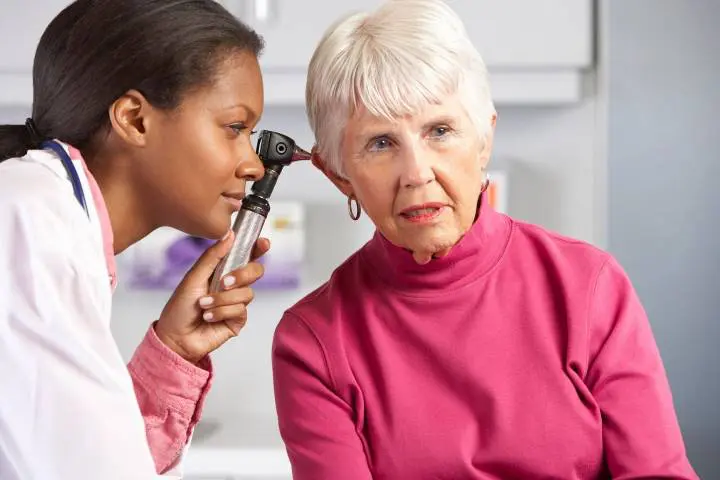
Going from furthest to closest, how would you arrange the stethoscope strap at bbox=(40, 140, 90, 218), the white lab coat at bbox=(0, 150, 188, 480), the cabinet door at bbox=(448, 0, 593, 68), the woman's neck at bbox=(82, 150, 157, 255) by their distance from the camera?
the cabinet door at bbox=(448, 0, 593, 68) < the woman's neck at bbox=(82, 150, 157, 255) < the stethoscope strap at bbox=(40, 140, 90, 218) < the white lab coat at bbox=(0, 150, 188, 480)

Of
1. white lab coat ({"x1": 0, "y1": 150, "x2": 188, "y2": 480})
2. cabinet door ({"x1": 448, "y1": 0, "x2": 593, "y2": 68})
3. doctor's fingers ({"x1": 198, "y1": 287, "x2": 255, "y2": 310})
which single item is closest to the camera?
white lab coat ({"x1": 0, "y1": 150, "x2": 188, "y2": 480})

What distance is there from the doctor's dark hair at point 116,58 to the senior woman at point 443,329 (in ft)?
0.46

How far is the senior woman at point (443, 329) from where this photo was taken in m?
1.26

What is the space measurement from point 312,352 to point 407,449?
161 millimetres

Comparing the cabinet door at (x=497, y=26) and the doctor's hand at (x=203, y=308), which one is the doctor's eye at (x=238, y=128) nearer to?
the doctor's hand at (x=203, y=308)

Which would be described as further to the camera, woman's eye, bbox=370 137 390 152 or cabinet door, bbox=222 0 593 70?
cabinet door, bbox=222 0 593 70

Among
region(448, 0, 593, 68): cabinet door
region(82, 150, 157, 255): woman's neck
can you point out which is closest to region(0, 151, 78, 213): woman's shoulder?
region(82, 150, 157, 255): woman's neck

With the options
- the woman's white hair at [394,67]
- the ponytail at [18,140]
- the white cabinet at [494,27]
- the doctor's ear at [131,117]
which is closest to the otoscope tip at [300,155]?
the woman's white hair at [394,67]

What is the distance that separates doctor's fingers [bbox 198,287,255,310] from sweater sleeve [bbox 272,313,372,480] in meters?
0.10

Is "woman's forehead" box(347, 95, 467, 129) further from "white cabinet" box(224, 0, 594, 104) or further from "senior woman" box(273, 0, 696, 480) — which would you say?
"white cabinet" box(224, 0, 594, 104)

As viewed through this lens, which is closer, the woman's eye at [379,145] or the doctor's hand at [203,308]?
the woman's eye at [379,145]

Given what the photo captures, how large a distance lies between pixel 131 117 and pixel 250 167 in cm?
15

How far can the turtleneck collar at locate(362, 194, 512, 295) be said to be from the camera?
1.33 metres

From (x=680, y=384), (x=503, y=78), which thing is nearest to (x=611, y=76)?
(x=503, y=78)
